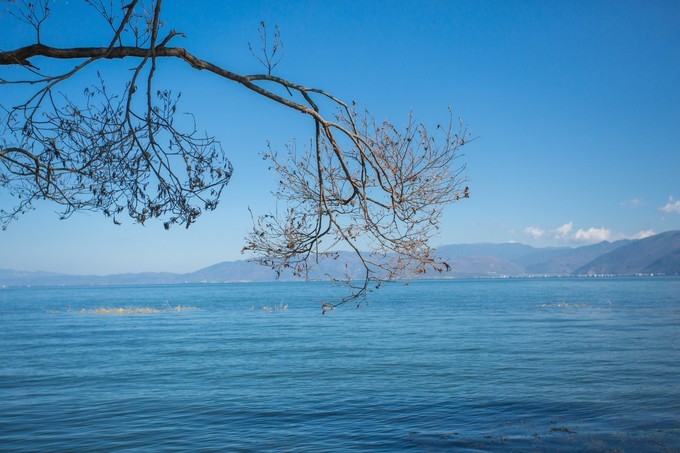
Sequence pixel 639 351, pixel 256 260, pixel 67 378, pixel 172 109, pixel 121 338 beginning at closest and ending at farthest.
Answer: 1. pixel 172 109
2. pixel 256 260
3. pixel 67 378
4. pixel 639 351
5. pixel 121 338

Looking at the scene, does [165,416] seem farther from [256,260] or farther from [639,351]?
[639,351]

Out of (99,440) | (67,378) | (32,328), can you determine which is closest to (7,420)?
(99,440)

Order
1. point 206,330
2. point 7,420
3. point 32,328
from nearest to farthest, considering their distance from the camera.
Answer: point 7,420
point 206,330
point 32,328

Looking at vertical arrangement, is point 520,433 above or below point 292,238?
below

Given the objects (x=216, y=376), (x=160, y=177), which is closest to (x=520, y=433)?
(x=160, y=177)

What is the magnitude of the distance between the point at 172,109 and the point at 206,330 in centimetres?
4361

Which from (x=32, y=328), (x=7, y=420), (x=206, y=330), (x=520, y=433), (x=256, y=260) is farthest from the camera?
(x=32, y=328)

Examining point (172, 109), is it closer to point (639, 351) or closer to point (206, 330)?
point (639, 351)

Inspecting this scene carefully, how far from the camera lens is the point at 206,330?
159 feet

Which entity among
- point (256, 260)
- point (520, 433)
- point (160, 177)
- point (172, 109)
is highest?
point (172, 109)

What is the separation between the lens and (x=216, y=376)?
2547 centimetres

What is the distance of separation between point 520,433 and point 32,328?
1914 inches

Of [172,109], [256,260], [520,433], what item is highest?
[172,109]

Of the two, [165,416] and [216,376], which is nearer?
[165,416]
